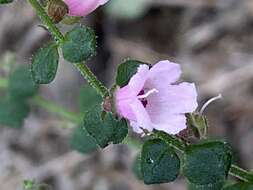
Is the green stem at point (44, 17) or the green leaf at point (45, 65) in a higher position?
the green stem at point (44, 17)

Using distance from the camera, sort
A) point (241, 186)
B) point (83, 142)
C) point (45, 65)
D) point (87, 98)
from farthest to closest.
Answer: point (87, 98), point (83, 142), point (241, 186), point (45, 65)

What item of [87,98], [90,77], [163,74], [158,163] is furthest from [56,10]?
[87,98]

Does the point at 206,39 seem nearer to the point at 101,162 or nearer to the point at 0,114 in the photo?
the point at 101,162

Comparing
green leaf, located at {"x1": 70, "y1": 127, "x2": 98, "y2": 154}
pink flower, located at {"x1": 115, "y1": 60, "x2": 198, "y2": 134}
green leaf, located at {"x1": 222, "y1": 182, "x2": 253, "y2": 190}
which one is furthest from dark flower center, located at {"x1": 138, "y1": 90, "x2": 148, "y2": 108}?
green leaf, located at {"x1": 70, "y1": 127, "x2": 98, "y2": 154}

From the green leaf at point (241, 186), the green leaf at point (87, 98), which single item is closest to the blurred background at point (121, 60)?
the green leaf at point (87, 98)

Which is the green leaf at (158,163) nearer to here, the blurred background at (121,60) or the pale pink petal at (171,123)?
the pale pink petal at (171,123)

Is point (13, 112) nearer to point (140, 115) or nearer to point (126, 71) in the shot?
point (126, 71)
